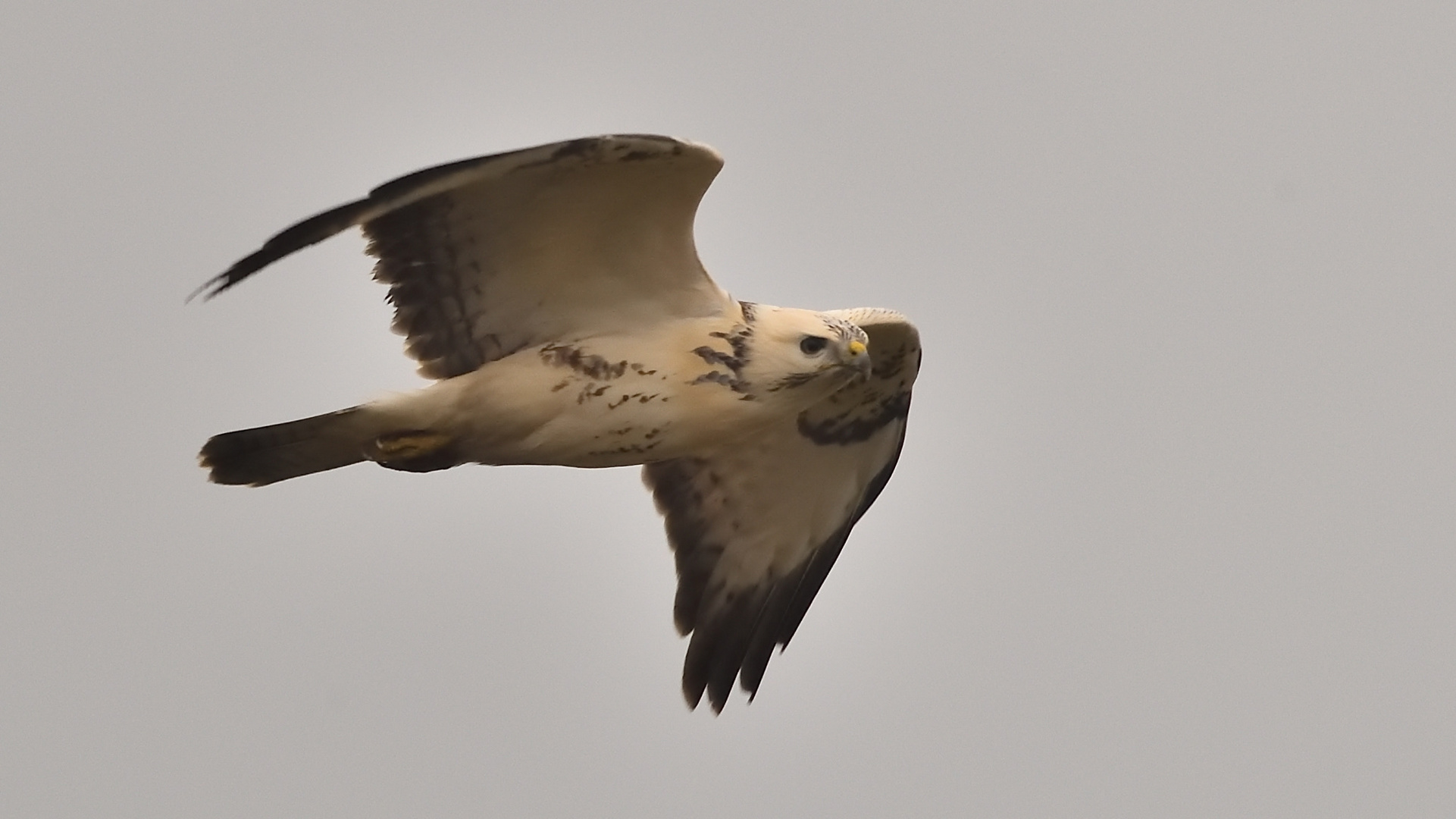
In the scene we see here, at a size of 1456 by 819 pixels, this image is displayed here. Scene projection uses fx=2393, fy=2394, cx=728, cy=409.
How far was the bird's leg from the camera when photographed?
1009cm

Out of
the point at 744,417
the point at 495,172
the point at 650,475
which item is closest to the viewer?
the point at 495,172

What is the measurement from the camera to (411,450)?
10.1 meters

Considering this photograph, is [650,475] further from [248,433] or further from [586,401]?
[248,433]

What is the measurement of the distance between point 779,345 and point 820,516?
1780mm

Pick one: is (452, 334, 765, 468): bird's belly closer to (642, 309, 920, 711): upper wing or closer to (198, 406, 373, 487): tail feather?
(198, 406, 373, 487): tail feather

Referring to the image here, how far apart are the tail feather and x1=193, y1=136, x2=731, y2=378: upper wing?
0.42m

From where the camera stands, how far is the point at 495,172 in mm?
9484

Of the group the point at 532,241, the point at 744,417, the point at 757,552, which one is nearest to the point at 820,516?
the point at 757,552

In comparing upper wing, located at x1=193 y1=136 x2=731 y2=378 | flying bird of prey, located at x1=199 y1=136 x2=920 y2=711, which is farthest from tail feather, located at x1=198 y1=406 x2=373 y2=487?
upper wing, located at x1=193 y1=136 x2=731 y2=378

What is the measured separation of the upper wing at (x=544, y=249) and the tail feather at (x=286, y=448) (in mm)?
419

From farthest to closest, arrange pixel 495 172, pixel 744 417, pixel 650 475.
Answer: pixel 650 475, pixel 744 417, pixel 495 172

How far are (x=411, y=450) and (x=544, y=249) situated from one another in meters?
1.02

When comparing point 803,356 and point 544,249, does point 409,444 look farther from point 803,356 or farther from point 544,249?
point 803,356

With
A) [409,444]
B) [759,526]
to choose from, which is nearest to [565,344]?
[409,444]
